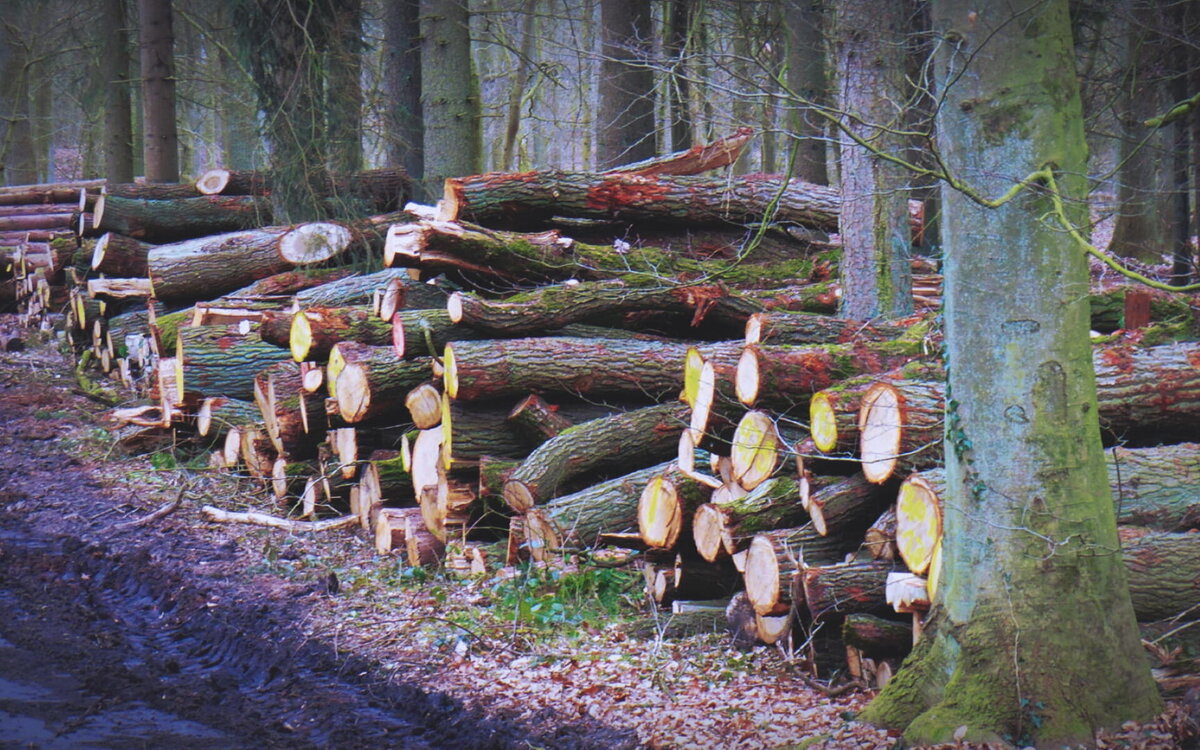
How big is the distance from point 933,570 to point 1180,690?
1001 millimetres

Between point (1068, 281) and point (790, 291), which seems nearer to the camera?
point (1068, 281)

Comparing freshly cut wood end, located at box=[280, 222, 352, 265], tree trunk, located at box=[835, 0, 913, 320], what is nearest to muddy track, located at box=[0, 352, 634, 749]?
freshly cut wood end, located at box=[280, 222, 352, 265]

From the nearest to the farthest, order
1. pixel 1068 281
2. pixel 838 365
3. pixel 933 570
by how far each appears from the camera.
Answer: pixel 1068 281
pixel 933 570
pixel 838 365

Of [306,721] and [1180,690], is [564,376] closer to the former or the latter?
[306,721]

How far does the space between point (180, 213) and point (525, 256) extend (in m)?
6.66

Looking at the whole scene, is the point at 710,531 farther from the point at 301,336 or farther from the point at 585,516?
the point at 301,336

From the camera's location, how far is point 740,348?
6582mm

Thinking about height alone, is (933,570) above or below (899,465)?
below

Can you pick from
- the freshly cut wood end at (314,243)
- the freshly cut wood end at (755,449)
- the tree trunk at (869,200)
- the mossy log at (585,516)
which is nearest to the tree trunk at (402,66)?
the freshly cut wood end at (314,243)

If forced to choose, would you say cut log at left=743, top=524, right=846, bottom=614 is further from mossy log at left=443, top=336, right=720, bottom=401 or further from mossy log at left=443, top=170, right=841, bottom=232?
mossy log at left=443, top=170, right=841, bottom=232

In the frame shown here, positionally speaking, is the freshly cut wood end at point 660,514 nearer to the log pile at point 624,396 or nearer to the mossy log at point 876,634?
the log pile at point 624,396

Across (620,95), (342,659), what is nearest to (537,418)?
(342,659)

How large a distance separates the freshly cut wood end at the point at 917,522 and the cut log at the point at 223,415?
6467 mm

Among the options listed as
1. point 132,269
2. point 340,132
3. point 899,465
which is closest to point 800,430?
point 899,465
